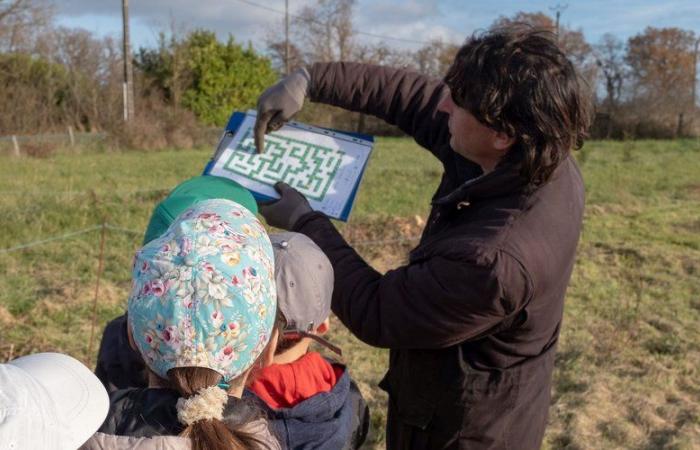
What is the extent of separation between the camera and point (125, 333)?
194 centimetres

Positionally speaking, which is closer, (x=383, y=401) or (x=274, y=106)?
(x=274, y=106)

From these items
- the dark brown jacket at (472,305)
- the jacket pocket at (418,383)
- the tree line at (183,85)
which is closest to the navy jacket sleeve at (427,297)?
the dark brown jacket at (472,305)

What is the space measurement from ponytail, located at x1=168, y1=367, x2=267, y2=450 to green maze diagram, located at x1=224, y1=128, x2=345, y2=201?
100 cm

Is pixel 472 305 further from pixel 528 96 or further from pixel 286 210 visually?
pixel 286 210

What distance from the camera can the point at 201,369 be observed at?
127 cm

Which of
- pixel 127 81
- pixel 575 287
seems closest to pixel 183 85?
pixel 127 81

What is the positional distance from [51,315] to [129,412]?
4.04 meters

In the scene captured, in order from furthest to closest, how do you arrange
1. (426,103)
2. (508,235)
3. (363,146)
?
(363,146) < (426,103) < (508,235)

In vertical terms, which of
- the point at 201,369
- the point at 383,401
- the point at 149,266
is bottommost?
the point at 383,401

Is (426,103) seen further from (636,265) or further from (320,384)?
(636,265)

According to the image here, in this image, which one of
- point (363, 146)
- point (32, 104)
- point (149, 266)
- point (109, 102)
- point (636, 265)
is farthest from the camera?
point (109, 102)

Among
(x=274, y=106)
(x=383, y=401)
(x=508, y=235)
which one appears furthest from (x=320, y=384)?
(x=383, y=401)

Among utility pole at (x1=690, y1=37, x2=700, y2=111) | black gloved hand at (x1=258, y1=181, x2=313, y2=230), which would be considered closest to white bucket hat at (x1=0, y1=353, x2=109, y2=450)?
black gloved hand at (x1=258, y1=181, x2=313, y2=230)

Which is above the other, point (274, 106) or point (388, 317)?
point (274, 106)
